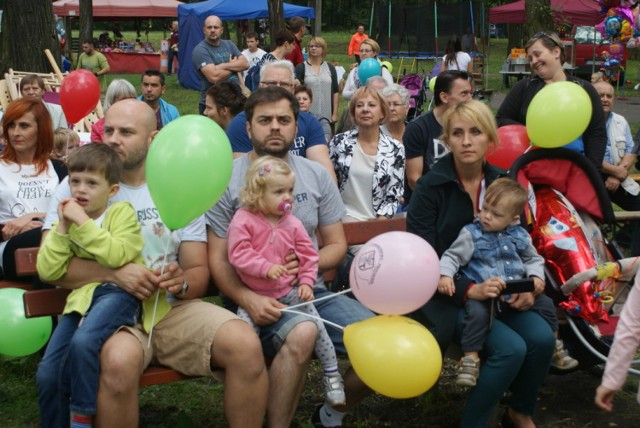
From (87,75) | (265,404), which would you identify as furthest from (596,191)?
(87,75)

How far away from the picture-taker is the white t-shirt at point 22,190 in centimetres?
495

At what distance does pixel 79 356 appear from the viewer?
3357 mm

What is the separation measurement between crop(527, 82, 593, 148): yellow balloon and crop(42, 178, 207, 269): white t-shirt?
7.11 ft

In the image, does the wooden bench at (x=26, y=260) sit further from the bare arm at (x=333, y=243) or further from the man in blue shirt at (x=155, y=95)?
the man in blue shirt at (x=155, y=95)

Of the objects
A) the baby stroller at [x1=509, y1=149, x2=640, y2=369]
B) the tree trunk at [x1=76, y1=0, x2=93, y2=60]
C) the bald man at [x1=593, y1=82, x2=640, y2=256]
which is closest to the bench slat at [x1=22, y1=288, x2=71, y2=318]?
the baby stroller at [x1=509, y1=149, x2=640, y2=369]

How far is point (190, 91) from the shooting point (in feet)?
76.0

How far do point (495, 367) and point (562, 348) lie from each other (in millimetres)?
607

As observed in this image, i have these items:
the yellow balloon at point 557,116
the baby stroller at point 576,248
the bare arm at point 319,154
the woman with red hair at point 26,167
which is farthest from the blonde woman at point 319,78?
the baby stroller at point 576,248

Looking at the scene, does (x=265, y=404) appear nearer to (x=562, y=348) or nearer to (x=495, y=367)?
(x=495, y=367)

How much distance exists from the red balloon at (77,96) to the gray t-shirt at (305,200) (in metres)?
3.73

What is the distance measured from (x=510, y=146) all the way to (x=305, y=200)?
1.71 m

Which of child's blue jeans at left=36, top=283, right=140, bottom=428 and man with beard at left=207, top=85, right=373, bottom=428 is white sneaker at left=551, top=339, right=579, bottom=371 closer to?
man with beard at left=207, top=85, right=373, bottom=428

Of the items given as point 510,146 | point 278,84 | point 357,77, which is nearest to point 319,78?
point 357,77

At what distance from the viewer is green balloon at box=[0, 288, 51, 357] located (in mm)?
4137
